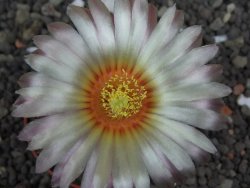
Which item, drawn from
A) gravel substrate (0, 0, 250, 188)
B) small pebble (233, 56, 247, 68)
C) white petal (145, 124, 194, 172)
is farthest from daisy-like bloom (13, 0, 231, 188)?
small pebble (233, 56, 247, 68)

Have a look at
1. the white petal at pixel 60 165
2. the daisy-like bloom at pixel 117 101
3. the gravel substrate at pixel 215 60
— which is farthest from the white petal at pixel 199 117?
the gravel substrate at pixel 215 60

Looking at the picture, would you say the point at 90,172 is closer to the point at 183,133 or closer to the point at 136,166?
the point at 136,166

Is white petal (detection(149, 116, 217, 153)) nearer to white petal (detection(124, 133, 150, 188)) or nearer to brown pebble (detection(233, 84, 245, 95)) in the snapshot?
white petal (detection(124, 133, 150, 188))

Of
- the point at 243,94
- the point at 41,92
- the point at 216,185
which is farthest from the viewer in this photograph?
the point at 243,94

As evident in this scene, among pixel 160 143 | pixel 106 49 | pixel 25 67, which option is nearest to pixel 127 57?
pixel 106 49

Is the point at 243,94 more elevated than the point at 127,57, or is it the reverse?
the point at 127,57

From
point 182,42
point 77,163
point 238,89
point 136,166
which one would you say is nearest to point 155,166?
point 136,166

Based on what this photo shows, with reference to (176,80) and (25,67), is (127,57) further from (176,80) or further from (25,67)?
(25,67)
